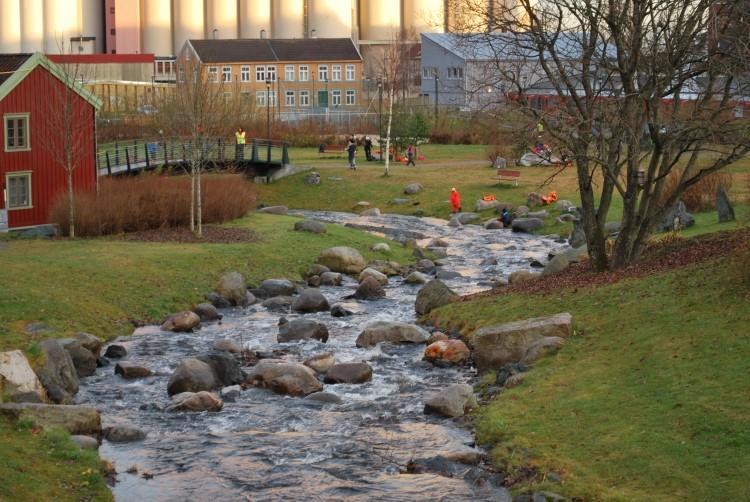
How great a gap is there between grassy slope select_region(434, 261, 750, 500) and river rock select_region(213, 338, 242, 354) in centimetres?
661

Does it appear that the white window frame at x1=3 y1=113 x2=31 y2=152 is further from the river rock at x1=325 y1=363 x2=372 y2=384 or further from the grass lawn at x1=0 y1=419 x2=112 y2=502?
the grass lawn at x1=0 y1=419 x2=112 y2=502

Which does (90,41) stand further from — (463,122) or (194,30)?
(463,122)

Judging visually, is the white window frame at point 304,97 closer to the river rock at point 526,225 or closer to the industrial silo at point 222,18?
the industrial silo at point 222,18

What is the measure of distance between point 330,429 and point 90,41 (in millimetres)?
104700

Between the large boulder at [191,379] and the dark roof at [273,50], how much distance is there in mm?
79466

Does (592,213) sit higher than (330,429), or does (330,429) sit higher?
(592,213)

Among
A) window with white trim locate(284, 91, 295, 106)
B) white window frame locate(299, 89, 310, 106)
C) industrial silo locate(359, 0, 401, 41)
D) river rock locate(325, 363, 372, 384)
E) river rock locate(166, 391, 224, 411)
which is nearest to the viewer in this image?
river rock locate(166, 391, 224, 411)

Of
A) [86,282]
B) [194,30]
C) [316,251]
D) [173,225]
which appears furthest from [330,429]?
[194,30]

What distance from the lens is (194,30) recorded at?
11875cm

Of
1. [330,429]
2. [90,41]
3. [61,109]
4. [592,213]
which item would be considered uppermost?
[90,41]

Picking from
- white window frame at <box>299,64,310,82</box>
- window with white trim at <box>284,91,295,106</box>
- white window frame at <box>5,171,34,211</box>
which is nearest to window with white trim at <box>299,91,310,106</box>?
window with white trim at <box>284,91,295,106</box>

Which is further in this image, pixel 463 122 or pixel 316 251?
pixel 463 122

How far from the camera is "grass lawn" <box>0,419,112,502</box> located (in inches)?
648

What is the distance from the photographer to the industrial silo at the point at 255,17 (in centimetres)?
11900
